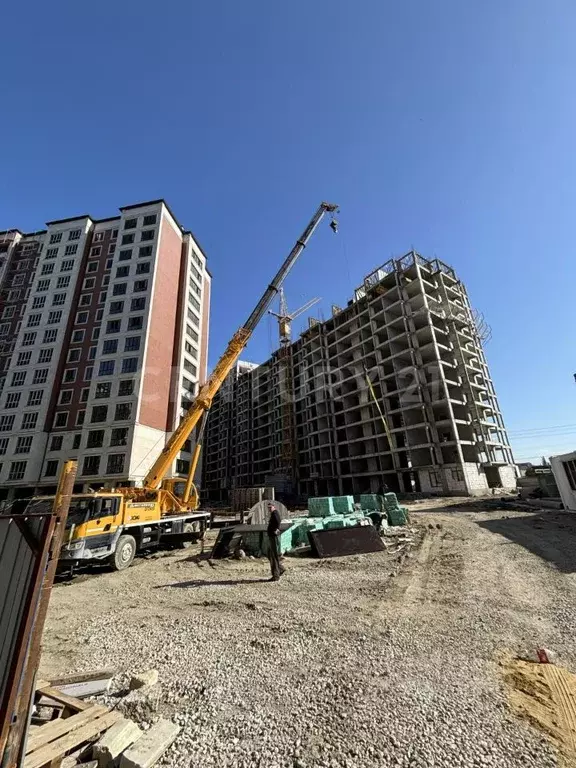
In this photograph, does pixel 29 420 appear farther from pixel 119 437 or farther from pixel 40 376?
pixel 119 437

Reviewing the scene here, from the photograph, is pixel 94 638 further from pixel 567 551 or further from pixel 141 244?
pixel 141 244

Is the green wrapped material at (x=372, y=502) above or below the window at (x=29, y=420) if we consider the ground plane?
below

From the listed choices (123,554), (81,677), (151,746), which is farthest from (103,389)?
(151,746)

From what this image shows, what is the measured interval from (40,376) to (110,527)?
38118mm

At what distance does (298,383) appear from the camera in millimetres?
68062

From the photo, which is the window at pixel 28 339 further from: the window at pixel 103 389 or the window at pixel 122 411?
the window at pixel 122 411

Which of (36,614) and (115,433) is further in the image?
(115,433)

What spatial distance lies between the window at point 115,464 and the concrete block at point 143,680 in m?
34.3

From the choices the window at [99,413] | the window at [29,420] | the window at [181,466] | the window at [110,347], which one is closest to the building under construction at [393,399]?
the window at [181,466]

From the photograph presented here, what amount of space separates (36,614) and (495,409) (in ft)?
183

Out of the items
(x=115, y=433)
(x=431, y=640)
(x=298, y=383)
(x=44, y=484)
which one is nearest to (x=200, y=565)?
(x=431, y=640)

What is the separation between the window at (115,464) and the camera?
34.8 m

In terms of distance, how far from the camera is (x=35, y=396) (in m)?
40.2

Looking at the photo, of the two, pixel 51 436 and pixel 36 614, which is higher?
pixel 51 436
